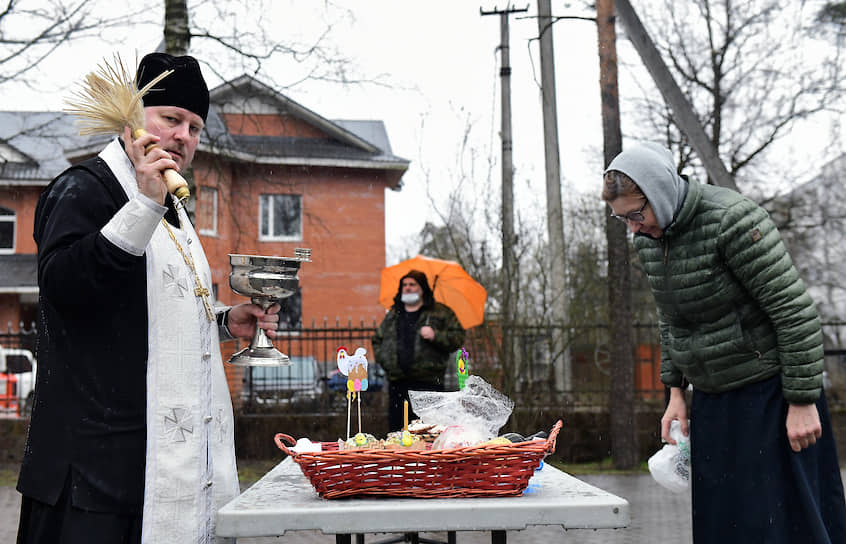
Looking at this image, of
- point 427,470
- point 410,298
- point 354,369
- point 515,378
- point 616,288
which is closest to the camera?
point 427,470

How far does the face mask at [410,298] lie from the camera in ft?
23.6

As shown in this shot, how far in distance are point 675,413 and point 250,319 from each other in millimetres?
1893

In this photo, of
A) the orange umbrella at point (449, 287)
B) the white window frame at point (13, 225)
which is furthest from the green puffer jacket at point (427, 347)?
the white window frame at point (13, 225)

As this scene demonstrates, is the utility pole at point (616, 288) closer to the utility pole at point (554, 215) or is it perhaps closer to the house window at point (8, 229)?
the utility pole at point (554, 215)

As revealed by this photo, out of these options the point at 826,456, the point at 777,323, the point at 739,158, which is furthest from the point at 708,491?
the point at 739,158

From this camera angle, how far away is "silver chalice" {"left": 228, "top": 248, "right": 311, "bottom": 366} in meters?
2.26

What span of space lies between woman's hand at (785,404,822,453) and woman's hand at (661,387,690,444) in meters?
0.62

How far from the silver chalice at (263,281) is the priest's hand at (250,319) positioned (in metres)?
0.11

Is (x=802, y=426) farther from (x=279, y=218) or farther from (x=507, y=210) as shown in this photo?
(x=279, y=218)

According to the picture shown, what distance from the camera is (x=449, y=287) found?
7.94 m

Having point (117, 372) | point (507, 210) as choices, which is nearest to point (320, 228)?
point (507, 210)

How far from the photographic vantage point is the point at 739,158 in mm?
20688

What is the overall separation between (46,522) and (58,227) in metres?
0.78

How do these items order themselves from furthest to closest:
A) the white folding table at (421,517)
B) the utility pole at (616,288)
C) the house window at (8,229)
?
the house window at (8,229)
the utility pole at (616,288)
the white folding table at (421,517)
